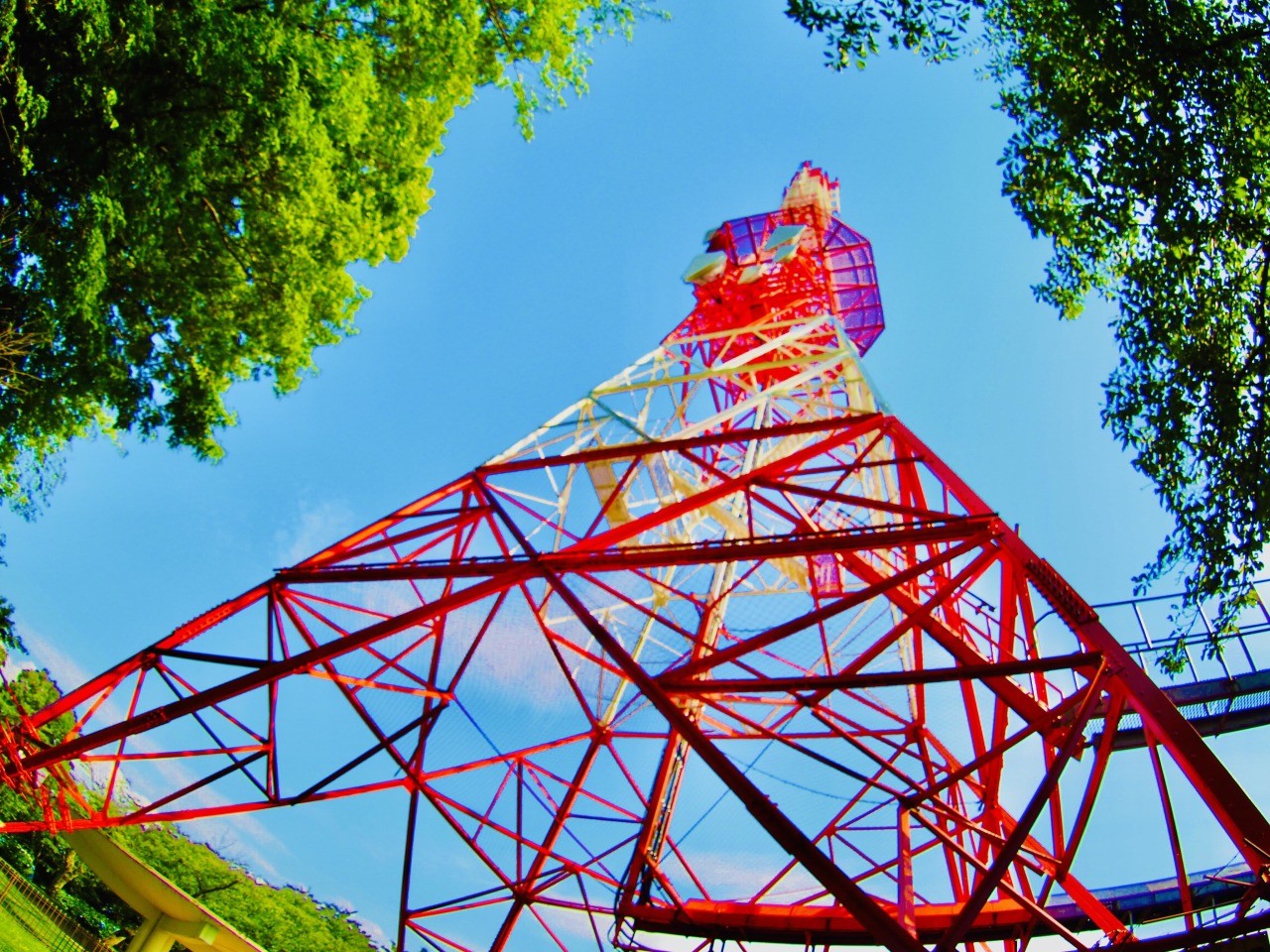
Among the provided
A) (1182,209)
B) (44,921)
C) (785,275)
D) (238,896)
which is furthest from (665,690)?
(238,896)

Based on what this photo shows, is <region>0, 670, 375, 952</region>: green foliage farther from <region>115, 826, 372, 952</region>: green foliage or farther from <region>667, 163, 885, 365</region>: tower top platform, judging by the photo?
<region>667, 163, 885, 365</region>: tower top platform

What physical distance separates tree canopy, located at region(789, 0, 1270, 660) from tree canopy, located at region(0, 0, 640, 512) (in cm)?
598

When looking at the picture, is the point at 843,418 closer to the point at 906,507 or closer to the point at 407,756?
the point at 906,507

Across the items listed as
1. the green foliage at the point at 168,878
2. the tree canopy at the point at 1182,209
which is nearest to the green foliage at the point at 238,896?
the green foliage at the point at 168,878

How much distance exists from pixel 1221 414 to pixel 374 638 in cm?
744

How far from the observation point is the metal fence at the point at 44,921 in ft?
43.0

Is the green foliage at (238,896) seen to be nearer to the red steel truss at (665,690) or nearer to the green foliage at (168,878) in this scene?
the green foliage at (168,878)

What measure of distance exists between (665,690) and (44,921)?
40.7 ft

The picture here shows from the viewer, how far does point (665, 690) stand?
706cm

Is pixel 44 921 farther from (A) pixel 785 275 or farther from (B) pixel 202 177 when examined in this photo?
(A) pixel 785 275

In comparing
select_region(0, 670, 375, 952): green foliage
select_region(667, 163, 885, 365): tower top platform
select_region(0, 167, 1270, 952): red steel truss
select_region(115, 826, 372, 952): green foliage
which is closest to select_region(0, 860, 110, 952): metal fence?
select_region(0, 167, 1270, 952): red steel truss

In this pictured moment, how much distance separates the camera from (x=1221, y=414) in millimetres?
7477

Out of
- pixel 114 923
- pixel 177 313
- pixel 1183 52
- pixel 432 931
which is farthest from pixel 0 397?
pixel 114 923

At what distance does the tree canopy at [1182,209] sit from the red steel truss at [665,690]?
1816mm
